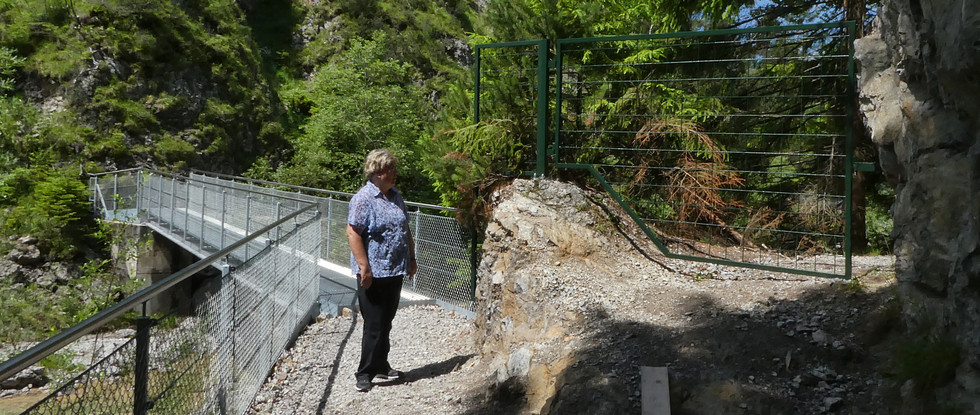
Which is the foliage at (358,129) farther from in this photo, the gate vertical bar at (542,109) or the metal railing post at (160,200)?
the gate vertical bar at (542,109)

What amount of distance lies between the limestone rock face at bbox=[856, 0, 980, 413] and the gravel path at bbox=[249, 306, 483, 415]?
9.03 ft

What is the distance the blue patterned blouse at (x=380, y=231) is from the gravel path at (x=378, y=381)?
912 mm

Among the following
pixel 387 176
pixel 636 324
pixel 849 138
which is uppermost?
pixel 849 138

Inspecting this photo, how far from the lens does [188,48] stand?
28625 millimetres

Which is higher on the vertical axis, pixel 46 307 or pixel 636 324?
pixel 636 324

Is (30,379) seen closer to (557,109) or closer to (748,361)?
(557,109)

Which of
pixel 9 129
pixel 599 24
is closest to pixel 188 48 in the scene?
pixel 9 129

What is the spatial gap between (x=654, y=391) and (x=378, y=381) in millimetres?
2495

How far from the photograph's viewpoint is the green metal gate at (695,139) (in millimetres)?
5930

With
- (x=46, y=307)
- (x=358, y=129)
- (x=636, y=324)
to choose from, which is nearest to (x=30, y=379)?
(x=46, y=307)

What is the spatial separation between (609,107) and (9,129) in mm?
23436

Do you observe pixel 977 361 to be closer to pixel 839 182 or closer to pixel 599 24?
pixel 839 182

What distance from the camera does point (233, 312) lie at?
4.09 metres

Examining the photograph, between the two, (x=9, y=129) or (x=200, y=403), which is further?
(x=9, y=129)
